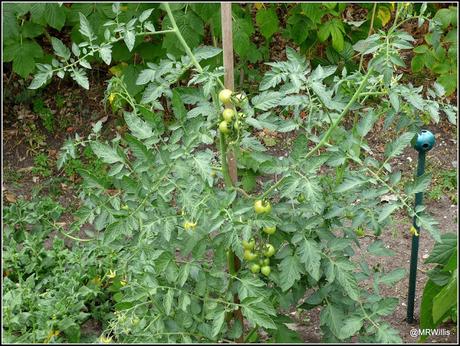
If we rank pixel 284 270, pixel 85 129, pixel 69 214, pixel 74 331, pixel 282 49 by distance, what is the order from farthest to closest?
pixel 282 49 < pixel 85 129 < pixel 69 214 < pixel 74 331 < pixel 284 270

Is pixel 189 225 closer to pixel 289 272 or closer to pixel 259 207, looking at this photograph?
pixel 259 207

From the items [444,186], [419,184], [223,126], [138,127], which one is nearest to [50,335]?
[138,127]

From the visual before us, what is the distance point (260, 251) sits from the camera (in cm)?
233

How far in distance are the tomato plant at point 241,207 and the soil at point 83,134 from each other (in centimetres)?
83

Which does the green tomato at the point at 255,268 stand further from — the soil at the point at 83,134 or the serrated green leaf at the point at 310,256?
the soil at the point at 83,134

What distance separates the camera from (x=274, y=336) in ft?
8.27

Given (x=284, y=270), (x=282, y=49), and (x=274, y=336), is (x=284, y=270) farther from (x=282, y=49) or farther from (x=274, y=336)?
(x=282, y=49)

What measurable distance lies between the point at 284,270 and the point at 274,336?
1.10ft

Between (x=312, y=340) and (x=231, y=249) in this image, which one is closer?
(x=231, y=249)

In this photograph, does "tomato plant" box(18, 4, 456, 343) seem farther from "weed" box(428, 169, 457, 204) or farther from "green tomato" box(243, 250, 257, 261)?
"weed" box(428, 169, 457, 204)

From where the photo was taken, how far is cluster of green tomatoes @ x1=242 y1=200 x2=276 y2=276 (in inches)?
87.4

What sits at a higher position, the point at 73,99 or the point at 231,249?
the point at 231,249

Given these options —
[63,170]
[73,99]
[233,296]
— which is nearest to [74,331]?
[233,296]

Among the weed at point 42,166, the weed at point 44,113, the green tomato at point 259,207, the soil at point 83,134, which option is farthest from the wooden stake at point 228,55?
the weed at point 44,113
